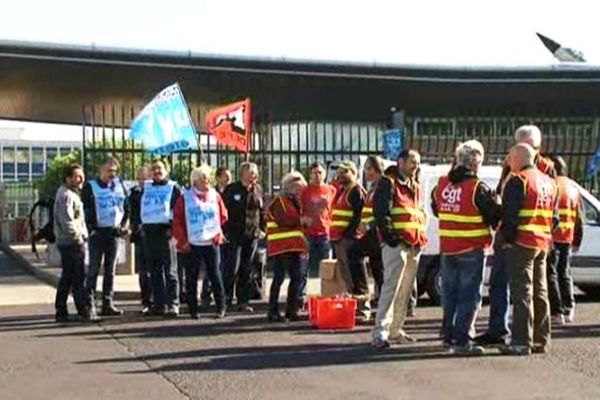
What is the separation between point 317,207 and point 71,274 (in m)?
2.93

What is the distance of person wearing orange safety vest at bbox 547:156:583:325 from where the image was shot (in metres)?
11.7

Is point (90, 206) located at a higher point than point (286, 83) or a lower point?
lower

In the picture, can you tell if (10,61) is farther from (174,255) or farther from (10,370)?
(10,370)

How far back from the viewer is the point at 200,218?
41.8 ft

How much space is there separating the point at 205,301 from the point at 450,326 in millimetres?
4906

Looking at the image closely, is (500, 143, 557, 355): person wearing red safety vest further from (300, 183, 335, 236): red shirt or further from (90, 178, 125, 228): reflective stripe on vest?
(90, 178, 125, 228): reflective stripe on vest

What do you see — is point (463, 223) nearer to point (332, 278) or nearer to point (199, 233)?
point (332, 278)

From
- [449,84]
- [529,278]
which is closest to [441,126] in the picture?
[449,84]

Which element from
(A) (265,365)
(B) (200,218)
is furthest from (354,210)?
(A) (265,365)

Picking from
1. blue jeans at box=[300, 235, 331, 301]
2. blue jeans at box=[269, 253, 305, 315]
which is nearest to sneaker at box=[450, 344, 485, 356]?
blue jeans at box=[269, 253, 305, 315]

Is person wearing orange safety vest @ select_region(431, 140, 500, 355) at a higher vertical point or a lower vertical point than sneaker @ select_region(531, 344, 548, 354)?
higher

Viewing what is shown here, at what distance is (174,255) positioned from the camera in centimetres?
1328

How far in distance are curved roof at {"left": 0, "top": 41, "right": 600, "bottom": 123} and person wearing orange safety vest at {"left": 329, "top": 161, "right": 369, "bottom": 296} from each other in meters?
12.5

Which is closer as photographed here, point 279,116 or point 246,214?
point 246,214
